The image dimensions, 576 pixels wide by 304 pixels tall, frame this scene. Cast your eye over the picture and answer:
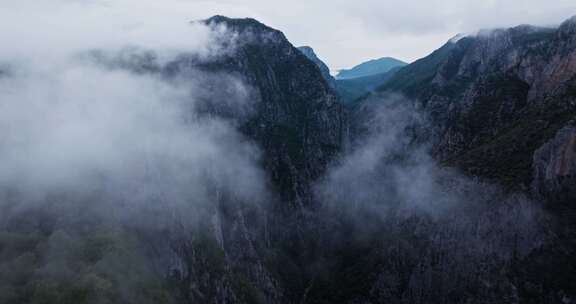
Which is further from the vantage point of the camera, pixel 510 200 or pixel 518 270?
pixel 510 200

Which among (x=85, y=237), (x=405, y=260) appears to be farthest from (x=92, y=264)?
(x=405, y=260)

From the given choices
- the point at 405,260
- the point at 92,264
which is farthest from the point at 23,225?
the point at 405,260

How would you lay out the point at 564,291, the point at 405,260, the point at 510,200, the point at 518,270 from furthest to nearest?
1. the point at 405,260
2. the point at 510,200
3. the point at 518,270
4. the point at 564,291

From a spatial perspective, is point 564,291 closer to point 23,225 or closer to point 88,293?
point 88,293

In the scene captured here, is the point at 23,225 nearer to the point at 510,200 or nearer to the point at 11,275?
the point at 11,275

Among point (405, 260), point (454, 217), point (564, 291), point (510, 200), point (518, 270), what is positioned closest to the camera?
point (564, 291)

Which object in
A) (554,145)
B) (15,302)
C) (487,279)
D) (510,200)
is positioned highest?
(554,145)

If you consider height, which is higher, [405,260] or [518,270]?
[518,270]
